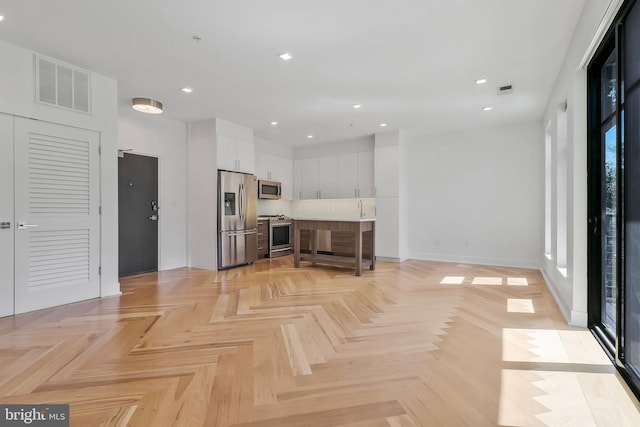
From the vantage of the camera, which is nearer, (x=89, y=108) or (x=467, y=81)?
(x=89, y=108)

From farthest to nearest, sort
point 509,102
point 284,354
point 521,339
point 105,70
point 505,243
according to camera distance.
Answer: point 505,243 < point 509,102 < point 105,70 < point 521,339 < point 284,354

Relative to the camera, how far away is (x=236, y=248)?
6.00 meters

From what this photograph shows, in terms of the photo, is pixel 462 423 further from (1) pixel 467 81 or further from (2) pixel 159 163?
(2) pixel 159 163

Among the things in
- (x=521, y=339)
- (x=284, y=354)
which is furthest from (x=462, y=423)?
(x=521, y=339)

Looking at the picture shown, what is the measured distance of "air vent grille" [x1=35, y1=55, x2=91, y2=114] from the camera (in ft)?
11.4

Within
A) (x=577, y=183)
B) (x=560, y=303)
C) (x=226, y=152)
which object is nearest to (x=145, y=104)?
(x=226, y=152)

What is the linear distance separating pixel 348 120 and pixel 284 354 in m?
4.49

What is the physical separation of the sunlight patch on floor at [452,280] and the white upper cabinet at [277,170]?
4.39m

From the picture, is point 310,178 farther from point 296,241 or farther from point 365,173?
point 296,241

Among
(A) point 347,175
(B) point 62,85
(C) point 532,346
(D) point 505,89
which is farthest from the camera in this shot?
(A) point 347,175

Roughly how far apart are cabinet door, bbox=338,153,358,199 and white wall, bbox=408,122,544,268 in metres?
1.22

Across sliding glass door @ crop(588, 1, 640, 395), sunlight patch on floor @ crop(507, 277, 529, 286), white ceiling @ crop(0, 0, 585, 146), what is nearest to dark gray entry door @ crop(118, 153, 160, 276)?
white ceiling @ crop(0, 0, 585, 146)

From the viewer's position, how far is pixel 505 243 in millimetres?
6203

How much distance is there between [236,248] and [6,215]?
10.6ft
